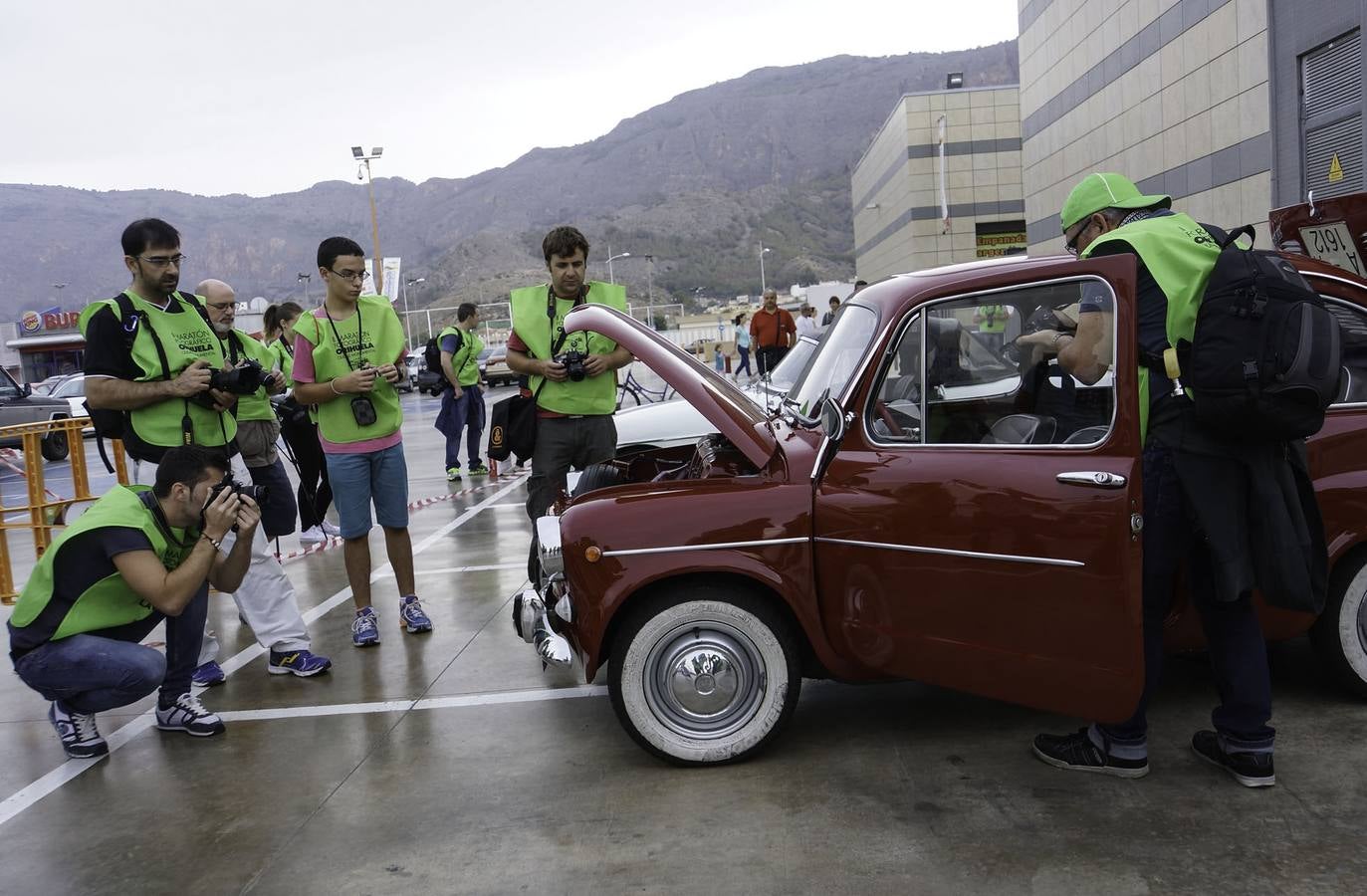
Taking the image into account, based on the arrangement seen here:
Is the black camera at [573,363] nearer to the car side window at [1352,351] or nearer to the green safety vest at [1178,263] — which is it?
the green safety vest at [1178,263]

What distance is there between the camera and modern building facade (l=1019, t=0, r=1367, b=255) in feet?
45.9

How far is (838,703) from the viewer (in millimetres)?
4457

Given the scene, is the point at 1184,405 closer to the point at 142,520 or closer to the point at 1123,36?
the point at 142,520

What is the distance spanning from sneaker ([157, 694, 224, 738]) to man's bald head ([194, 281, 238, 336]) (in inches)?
87.2

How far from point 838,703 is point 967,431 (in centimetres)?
143

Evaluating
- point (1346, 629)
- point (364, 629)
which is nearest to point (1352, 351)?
point (1346, 629)

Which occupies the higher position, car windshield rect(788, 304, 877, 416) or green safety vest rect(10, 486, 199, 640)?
car windshield rect(788, 304, 877, 416)

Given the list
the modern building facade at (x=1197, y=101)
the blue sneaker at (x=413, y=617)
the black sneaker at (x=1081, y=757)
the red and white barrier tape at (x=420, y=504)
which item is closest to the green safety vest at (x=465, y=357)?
the red and white barrier tape at (x=420, y=504)

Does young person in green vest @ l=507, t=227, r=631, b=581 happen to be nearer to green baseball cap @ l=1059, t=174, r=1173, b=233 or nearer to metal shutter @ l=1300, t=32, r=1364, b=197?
green baseball cap @ l=1059, t=174, r=1173, b=233

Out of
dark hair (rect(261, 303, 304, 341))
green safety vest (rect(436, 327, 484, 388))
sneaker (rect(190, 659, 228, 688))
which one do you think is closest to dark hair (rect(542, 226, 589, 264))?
sneaker (rect(190, 659, 228, 688))

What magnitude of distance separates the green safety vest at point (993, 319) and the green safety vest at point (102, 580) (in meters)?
3.22

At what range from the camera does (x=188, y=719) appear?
14.9 feet

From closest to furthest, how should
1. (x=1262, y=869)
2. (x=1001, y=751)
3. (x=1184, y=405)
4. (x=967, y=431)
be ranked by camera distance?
(x=1262, y=869) → (x=1184, y=405) → (x=967, y=431) → (x=1001, y=751)

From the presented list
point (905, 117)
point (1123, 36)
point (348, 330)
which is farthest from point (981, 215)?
point (348, 330)
